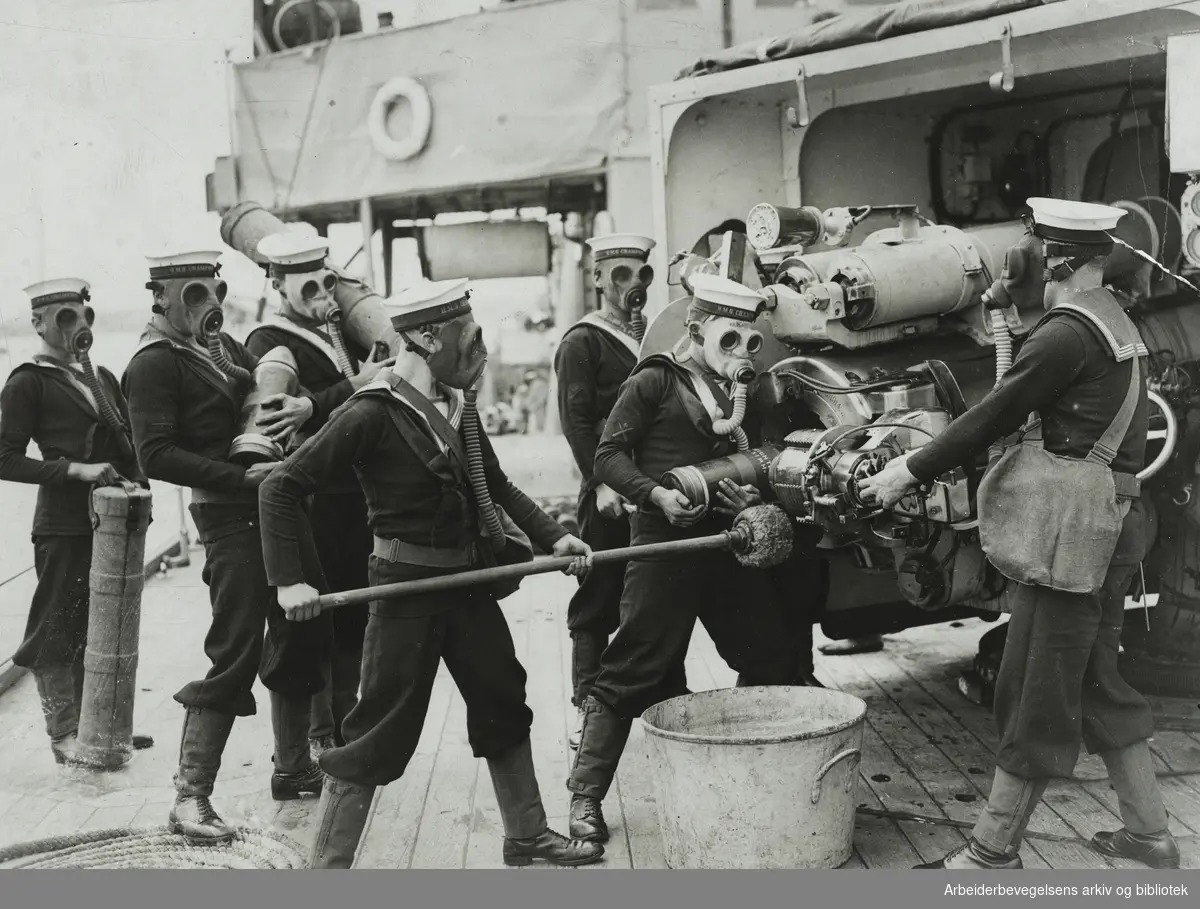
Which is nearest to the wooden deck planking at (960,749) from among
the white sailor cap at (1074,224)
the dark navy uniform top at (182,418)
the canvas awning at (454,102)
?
the white sailor cap at (1074,224)

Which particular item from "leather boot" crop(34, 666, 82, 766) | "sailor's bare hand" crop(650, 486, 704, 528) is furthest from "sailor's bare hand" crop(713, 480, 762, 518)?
"leather boot" crop(34, 666, 82, 766)

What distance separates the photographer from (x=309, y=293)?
16.3 ft

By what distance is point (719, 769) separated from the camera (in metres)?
3.85

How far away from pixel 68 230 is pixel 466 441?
234cm

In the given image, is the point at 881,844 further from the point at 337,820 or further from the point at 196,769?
the point at 196,769

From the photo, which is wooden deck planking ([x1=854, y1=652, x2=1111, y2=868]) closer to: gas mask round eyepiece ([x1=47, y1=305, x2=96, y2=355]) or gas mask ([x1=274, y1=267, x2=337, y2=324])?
gas mask ([x1=274, y1=267, x2=337, y2=324])

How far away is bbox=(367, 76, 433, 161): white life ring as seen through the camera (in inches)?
392

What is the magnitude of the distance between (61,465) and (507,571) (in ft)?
8.33

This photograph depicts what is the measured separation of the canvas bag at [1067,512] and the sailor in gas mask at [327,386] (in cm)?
235

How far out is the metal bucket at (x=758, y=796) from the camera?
12.6 ft

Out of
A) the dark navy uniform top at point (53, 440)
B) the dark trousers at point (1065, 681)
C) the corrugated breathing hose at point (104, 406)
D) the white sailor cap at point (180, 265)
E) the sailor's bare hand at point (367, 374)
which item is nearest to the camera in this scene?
the dark trousers at point (1065, 681)

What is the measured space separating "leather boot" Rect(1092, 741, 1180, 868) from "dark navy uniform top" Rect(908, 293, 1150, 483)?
0.89 meters

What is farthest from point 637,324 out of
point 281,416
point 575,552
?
point 575,552

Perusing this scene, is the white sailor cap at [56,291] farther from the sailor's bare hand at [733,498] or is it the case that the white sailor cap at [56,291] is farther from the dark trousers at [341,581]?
the sailor's bare hand at [733,498]
